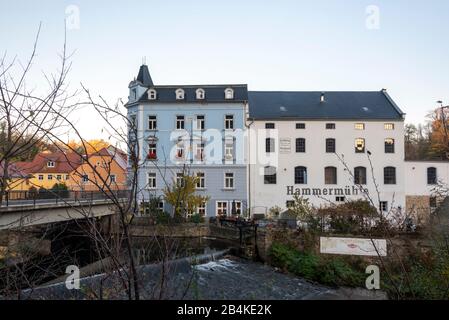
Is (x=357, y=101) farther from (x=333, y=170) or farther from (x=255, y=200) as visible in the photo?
(x=255, y=200)

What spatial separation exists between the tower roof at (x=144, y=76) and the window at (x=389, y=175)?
75.6 ft

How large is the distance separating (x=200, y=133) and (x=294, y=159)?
27.4ft

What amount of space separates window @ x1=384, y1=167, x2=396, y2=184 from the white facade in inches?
10.6

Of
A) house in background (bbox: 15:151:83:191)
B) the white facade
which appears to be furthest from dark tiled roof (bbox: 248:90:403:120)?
house in background (bbox: 15:151:83:191)

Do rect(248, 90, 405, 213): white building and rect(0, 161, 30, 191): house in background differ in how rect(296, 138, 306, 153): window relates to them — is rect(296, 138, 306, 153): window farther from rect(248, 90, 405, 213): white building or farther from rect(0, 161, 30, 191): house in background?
rect(0, 161, 30, 191): house in background

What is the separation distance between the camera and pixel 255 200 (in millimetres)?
29344

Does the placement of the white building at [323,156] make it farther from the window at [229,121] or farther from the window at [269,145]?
the window at [229,121]

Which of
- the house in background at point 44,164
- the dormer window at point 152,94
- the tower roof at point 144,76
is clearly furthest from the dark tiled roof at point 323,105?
the house in background at point 44,164

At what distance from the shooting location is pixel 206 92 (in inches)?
1196

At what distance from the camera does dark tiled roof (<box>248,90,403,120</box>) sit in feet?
98.4

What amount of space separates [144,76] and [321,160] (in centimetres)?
1848
